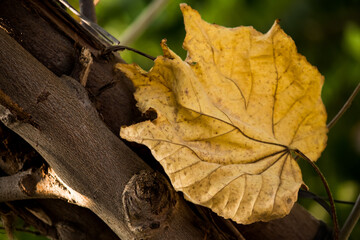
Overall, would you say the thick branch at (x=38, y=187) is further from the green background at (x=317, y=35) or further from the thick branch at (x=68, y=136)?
the green background at (x=317, y=35)

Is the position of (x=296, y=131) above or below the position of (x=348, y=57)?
below

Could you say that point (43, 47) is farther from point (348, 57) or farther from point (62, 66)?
point (348, 57)

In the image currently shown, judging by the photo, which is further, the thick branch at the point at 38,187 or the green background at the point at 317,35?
the green background at the point at 317,35

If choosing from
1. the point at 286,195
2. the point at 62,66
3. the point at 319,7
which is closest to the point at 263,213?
the point at 286,195

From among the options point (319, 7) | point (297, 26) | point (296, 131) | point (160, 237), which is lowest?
point (160, 237)

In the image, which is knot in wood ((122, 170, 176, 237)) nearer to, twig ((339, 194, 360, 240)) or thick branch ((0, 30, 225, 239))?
thick branch ((0, 30, 225, 239))

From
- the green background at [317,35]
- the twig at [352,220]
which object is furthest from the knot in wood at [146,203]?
the green background at [317,35]

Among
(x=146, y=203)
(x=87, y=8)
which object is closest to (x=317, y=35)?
(x=87, y=8)
